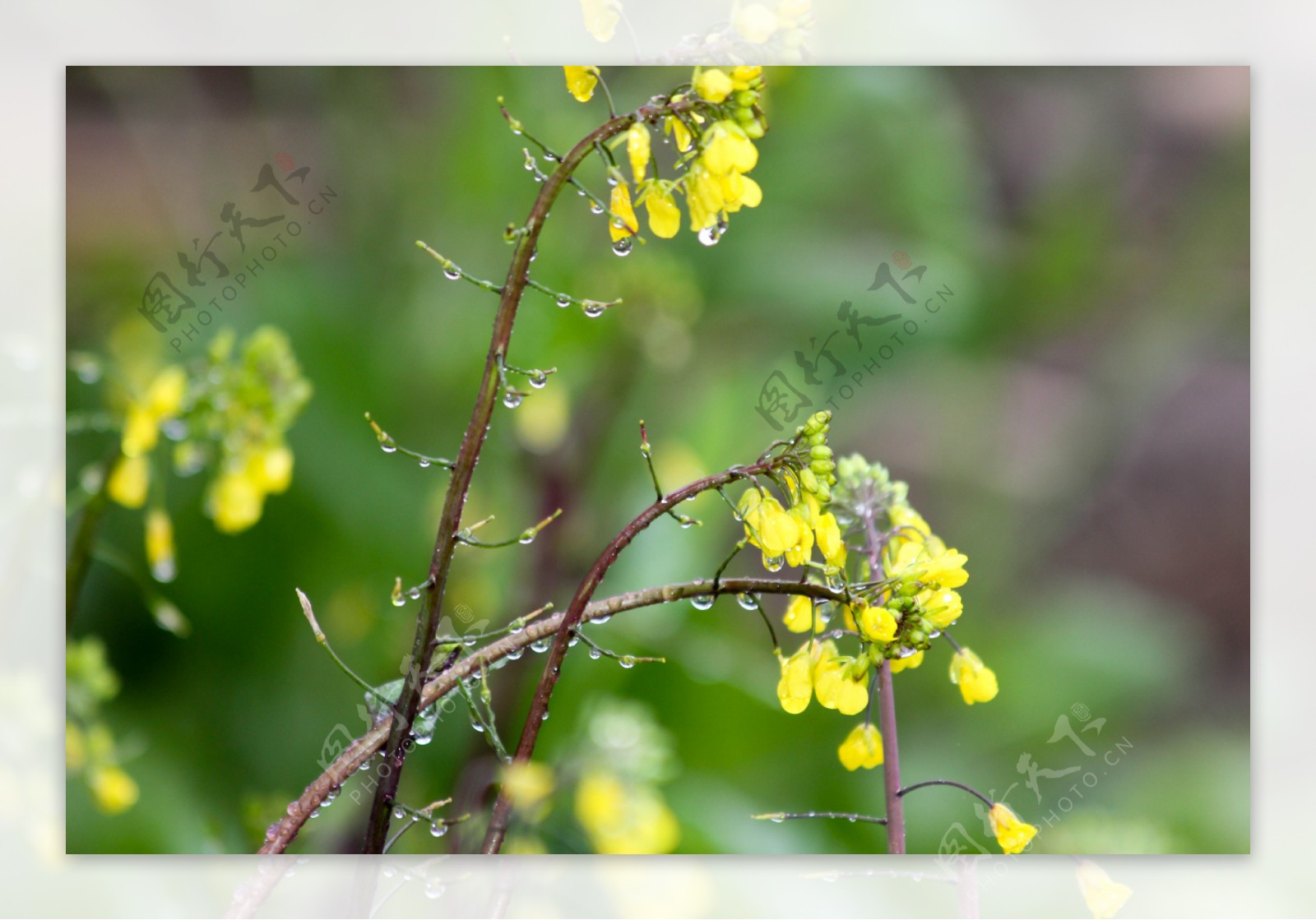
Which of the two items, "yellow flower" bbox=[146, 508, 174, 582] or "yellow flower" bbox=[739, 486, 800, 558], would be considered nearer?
"yellow flower" bbox=[739, 486, 800, 558]

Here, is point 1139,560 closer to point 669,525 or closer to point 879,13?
point 669,525

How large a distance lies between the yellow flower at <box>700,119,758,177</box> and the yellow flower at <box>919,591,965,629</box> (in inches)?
13.5

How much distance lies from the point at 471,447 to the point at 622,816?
23.3 inches

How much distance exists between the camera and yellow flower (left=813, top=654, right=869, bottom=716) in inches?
32.5

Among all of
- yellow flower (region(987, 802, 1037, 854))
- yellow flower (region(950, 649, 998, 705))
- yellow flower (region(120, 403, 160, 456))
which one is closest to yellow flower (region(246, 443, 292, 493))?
yellow flower (region(120, 403, 160, 456))

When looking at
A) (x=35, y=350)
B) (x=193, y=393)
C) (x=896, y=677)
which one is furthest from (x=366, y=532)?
(x=896, y=677)

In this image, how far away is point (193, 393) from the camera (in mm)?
1045

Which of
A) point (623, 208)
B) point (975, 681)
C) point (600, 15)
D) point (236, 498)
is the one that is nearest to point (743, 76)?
point (623, 208)

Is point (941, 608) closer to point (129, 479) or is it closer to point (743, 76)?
point (743, 76)

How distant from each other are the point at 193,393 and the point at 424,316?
1.09 feet

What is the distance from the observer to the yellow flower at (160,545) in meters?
1.17

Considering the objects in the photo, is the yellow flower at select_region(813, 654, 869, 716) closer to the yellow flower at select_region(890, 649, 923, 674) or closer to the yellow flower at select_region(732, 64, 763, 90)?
the yellow flower at select_region(890, 649, 923, 674)

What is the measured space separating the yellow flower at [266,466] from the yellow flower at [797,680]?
54cm

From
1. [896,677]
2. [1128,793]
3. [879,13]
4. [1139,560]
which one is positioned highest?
[879,13]
